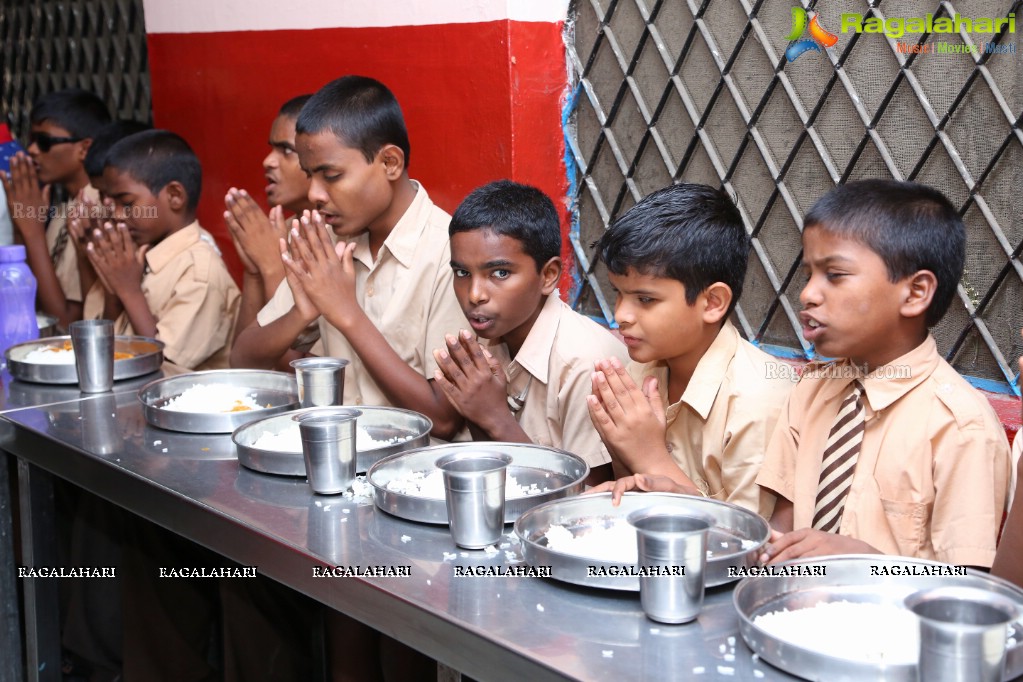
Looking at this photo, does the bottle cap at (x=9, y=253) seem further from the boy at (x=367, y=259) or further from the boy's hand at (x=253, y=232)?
the boy at (x=367, y=259)

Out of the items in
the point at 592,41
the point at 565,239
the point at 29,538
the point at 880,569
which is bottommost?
the point at 29,538

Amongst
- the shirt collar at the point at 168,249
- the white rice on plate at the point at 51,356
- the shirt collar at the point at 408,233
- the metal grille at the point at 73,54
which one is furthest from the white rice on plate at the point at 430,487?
the metal grille at the point at 73,54

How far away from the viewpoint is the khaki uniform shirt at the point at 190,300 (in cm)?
309

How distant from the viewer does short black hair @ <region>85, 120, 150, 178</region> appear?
369 centimetres

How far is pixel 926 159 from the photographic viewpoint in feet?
7.54

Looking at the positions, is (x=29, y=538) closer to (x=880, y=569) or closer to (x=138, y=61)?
(x=880, y=569)

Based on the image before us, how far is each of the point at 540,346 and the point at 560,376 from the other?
0.25 feet

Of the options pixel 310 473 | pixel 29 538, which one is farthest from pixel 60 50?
pixel 310 473

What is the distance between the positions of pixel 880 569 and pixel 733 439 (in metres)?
0.60

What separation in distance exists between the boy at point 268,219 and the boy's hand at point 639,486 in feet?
4.64

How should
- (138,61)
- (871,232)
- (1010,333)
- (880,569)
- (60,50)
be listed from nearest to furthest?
(880,569) < (871,232) < (1010,333) < (138,61) < (60,50)

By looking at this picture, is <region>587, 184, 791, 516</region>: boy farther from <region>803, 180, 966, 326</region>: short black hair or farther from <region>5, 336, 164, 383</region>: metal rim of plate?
<region>5, 336, 164, 383</region>: metal rim of plate

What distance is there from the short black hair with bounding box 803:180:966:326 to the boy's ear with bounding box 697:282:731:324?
274mm

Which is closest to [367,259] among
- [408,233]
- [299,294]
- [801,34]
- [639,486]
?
[408,233]
